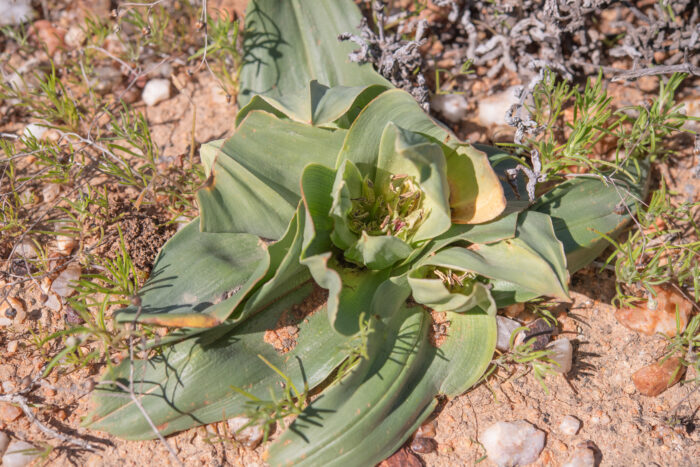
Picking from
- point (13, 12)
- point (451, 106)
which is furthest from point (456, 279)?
point (13, 12)

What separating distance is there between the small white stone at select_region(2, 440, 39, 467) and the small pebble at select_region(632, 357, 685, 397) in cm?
255

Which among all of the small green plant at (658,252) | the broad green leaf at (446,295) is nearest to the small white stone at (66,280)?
the broad green leaf at (446,295)

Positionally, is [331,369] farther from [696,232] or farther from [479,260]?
[696,232]

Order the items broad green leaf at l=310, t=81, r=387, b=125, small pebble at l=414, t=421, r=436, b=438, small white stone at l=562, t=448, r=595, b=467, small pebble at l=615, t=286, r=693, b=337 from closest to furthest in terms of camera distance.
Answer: broad green leaf at l=310, t=81, r=387, b=125
small white stone at l=562, t=448, r=595, b=467
small pebble at l=414, t=421, r=436, b=438
small pebble at l=615, t=286, r=693, b=337

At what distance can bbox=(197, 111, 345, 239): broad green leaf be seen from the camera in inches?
A: 84.5

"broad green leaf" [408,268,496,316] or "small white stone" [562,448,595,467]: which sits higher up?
"broad green leaf" [408,268,496,316]

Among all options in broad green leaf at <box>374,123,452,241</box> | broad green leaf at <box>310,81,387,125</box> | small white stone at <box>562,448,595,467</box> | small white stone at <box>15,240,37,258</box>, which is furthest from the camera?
small white stone at <box>15,240,37,258</box>

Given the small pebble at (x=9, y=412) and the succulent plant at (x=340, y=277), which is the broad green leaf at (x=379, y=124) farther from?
the small pebble at (x=9, y=412)

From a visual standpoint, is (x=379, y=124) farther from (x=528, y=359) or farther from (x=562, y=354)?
(x=562, y=354)

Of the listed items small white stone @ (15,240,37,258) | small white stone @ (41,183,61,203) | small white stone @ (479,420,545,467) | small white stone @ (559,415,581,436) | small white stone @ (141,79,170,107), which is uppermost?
small white stone @ (141,79,170,107)

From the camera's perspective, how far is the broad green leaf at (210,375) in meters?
2.18

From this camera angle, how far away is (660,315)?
258cm

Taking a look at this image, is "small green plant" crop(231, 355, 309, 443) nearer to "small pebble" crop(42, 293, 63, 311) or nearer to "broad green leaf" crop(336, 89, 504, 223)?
"broad green leaf" crop(336, 89, 504, 223)

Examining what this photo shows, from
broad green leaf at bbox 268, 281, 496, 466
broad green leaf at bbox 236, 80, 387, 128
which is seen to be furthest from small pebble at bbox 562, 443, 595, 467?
broad green leaf at bbox 236, 80, 387, 128
